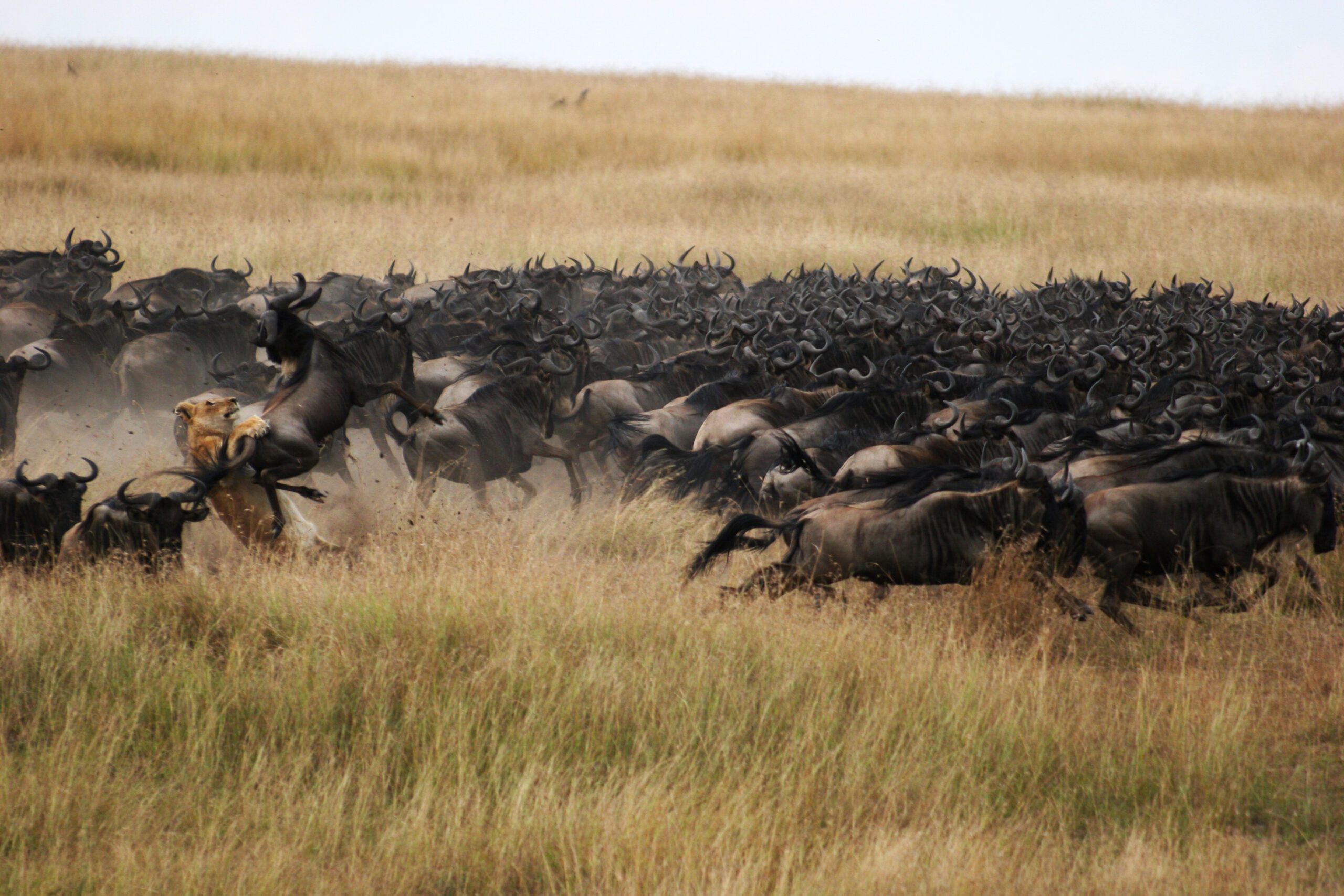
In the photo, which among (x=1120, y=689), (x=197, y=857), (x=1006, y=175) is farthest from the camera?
(x=1006, y=175)

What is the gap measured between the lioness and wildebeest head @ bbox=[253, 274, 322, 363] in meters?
0.41

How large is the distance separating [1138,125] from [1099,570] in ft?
88.4

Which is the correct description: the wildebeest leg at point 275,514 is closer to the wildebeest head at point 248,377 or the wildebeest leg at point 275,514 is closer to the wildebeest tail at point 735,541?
the wildebeest tail at point 735,541

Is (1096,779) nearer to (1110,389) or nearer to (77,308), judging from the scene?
(1110,389)

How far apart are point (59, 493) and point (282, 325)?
1.46 m

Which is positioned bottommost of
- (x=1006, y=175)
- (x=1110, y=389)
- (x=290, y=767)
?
(x=290, y=767)

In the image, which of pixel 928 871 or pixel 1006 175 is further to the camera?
pixel 1006 175

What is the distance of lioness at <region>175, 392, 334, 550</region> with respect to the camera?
19.3 feet

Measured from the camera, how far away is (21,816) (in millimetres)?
3553

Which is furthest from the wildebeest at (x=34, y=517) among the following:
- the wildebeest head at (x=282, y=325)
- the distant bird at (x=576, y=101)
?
the distant bird at (x=576, y=101)

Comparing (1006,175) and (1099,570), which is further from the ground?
(1006,175)

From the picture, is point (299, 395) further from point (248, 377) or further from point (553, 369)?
point (248, 377)

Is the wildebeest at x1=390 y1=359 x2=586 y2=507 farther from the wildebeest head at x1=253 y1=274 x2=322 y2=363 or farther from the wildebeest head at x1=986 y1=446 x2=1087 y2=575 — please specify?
the wildebeest head at x1=986 y1=446 x2=1087 y2=575

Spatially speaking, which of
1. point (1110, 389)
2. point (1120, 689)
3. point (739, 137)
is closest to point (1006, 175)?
point (739, 137)
